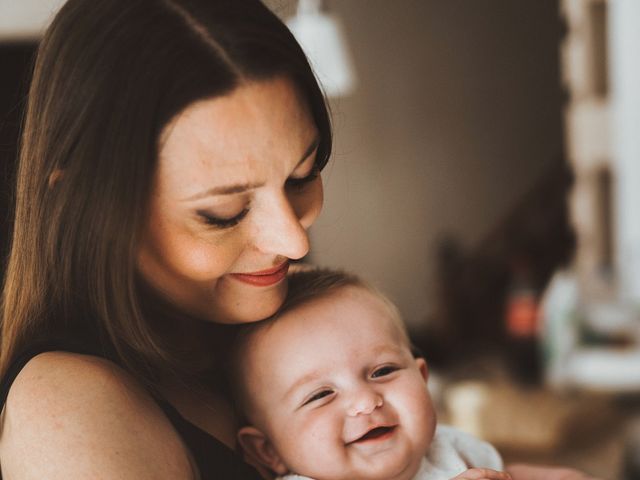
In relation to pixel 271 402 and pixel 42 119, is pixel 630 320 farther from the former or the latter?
pixel 42 119

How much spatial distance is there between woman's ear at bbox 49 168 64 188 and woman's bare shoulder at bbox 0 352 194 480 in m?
0.17

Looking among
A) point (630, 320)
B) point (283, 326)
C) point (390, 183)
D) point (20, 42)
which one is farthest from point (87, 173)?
point (390, 183)

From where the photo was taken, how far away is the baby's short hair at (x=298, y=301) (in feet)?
3.42

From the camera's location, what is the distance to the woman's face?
0.80 metres

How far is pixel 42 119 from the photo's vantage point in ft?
2.74

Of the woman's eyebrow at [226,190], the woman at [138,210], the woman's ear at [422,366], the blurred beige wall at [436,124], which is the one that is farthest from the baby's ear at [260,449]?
the blurred beige wall at [436,124]

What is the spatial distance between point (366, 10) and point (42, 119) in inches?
227

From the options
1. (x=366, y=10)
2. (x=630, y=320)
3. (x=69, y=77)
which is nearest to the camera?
(x=69, y=77)

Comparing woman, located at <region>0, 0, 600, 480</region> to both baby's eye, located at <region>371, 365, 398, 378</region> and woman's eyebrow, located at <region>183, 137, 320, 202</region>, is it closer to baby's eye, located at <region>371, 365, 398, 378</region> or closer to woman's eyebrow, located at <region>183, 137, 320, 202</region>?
woman's eyebrow, located at <region>183, 137, 320, 202</region>

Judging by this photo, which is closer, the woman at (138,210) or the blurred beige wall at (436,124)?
the woman at (138,210)

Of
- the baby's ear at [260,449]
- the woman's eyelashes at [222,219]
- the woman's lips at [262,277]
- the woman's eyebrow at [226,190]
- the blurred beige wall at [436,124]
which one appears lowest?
the blurred beige wall at [436,124]

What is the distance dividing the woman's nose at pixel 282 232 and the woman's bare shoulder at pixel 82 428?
0.65 feet

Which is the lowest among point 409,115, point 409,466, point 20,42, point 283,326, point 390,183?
point 390,183

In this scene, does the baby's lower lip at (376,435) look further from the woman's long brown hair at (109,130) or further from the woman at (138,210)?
the woman's long brown hair at (109,130)
